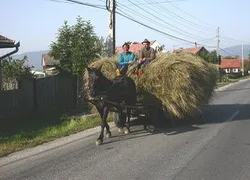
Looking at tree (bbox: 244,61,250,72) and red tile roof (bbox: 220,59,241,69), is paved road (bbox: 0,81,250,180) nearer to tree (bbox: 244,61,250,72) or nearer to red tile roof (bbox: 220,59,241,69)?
tree (bbox: 244,61,250,72)

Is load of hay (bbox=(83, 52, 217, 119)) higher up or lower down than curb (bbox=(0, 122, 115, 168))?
higher up

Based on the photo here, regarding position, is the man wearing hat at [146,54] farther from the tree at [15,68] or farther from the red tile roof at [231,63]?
the red tile roof at [231,63]

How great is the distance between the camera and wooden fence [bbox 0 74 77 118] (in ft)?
48.6

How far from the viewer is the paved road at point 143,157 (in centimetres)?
672

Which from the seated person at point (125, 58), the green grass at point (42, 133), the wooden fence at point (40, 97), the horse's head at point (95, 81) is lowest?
the green grass at point (42, 133)

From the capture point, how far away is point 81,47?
17750 millimetres

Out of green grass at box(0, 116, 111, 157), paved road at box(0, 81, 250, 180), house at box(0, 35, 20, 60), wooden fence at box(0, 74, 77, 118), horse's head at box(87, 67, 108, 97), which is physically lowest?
green grass at box(0, 116, 111, 157)

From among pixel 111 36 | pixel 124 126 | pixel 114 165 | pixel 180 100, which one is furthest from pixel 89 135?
pixel 111 36

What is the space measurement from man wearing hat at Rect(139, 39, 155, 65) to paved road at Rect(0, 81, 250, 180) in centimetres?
194

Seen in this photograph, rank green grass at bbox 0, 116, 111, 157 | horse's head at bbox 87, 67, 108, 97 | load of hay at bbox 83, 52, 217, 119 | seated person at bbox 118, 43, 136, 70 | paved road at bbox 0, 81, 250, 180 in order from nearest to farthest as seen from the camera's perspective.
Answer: paved road at bbox 0, 81, 250, 180 → horse's head at bbox 87, 67, 108, 97 → green grass at bbox 0, 116, 111, 157 → load of hay at bbox 83, 52, 217, 119 → seated person at bbox 118, 43, 136, 70

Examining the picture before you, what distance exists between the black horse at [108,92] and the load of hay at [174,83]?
57cm

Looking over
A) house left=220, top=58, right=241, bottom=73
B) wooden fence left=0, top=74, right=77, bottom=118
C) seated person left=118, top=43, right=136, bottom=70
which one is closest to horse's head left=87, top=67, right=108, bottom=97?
seated person left=118, top=43, right=136, bottom=70

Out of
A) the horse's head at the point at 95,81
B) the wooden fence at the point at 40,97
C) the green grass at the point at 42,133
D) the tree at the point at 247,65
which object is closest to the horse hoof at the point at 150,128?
the green grass at the point at 42,133

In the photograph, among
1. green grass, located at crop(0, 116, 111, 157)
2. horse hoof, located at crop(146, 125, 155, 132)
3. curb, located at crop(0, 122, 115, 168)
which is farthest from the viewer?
horse hoof, located at crop(146, 125, 155, 132)
